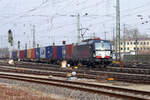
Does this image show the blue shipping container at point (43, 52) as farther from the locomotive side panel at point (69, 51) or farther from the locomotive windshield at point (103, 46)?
the locomotive windshield at point (103, 46)

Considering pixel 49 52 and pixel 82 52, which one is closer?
pixel 82 52

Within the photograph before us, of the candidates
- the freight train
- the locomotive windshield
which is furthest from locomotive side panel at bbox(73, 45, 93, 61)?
the locomotive windshield

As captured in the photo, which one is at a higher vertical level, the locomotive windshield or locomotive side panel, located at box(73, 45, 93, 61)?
the locomotive windshield

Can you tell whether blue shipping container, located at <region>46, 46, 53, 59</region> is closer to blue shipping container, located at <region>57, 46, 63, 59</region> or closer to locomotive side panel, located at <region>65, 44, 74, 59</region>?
blue shipping container, located at <region>57, 46, 63, 59</region>

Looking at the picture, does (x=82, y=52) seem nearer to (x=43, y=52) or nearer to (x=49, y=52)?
(x=49, y=52)

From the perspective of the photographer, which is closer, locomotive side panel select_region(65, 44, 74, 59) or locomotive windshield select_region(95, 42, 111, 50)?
locomotive windshield select_region(95, 42, 111, 50)

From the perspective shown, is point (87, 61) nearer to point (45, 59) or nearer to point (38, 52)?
point (45, 59)

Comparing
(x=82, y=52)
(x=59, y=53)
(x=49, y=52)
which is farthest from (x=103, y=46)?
(x=49, y=52)

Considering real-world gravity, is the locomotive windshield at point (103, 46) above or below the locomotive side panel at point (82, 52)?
above

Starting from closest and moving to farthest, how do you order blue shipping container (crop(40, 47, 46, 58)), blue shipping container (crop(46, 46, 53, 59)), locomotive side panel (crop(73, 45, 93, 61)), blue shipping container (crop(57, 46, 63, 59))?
locomotive side panel (crop(73, 45, 93, 61)) < blue shipping container (crop(57, 46, 63, 59)) < blue shipping container (crop(46, 46, 53, 59)) < blue shipping container (crop(40, 47, 46, 58))

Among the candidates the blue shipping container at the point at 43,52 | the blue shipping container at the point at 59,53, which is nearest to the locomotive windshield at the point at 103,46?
the blue shipping container at the point at 59,53

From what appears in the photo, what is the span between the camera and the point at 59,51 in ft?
133

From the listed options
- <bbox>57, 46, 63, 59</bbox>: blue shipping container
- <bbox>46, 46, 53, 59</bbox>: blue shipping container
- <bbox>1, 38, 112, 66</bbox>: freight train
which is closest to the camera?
<bbox>1, 38, 112, 66</bbox>: freight train

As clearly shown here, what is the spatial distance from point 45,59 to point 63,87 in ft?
109
